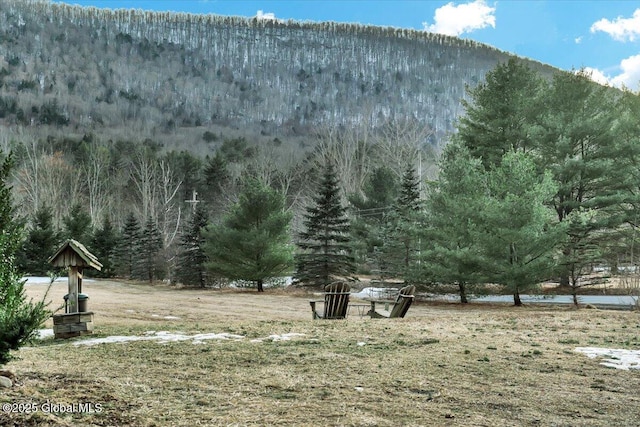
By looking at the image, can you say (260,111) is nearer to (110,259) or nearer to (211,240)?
(110,259)

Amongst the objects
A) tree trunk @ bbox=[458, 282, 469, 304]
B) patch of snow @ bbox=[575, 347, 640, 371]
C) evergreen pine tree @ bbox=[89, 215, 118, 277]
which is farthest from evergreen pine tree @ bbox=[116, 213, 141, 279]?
patch of snow @ bbox=[575, 347, 640, 371]

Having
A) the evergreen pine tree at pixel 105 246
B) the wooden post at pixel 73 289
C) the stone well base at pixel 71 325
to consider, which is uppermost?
the evergreen pine tree at pixel 105 246

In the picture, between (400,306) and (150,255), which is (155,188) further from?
(400,306)

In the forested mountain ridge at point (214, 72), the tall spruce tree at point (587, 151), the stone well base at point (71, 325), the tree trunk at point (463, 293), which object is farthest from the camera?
the forested mountain ridge at point (214, 72)

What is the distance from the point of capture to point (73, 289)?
27.0 feet

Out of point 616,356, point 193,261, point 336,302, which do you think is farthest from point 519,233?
point 193,261

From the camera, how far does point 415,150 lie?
129 ft

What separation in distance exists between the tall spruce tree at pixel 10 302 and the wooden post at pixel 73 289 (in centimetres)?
455

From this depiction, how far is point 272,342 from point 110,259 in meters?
28.5

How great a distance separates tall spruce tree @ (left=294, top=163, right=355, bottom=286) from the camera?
2247cm

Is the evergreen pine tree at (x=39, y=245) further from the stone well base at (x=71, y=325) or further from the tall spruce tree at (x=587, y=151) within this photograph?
the tall spruce tree at (x=587, y=151)

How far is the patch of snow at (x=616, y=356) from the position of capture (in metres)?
5.41

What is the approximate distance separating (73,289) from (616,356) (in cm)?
803

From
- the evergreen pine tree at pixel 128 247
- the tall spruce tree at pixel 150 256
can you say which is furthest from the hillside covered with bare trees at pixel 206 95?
the tall spruce tree at pixel 150 256
